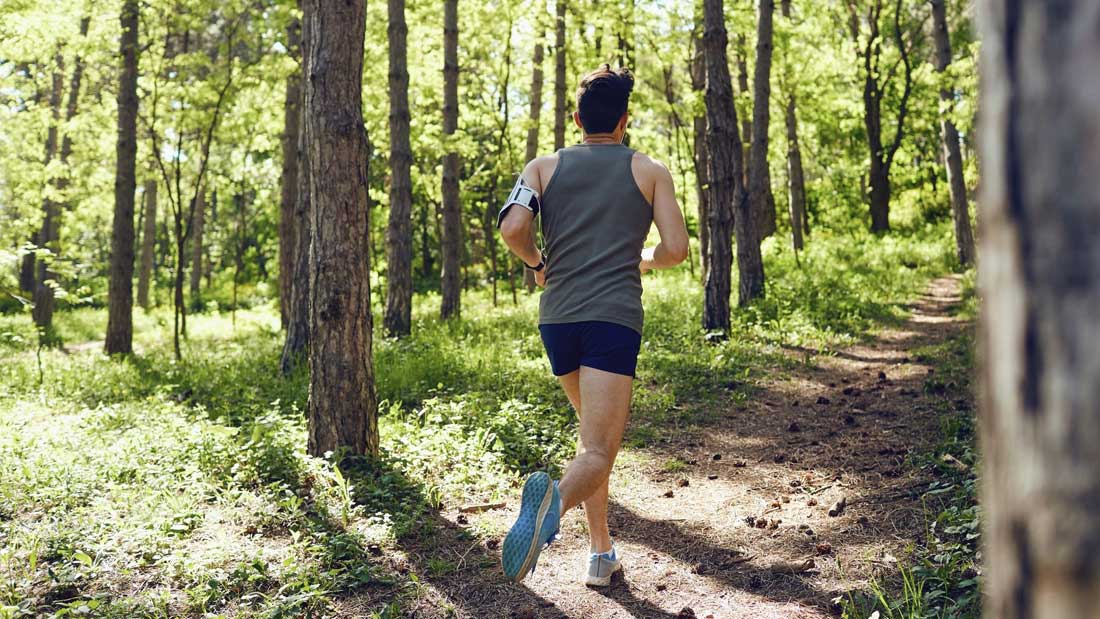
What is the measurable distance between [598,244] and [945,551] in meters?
2.25

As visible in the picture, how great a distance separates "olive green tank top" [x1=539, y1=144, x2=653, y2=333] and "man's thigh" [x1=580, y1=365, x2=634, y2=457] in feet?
0.85

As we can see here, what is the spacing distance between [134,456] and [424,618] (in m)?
3.11

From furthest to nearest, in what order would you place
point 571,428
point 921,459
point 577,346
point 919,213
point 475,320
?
point 919,213 → point 475,320 → point 571,428 → point 921,459 → point 577,346

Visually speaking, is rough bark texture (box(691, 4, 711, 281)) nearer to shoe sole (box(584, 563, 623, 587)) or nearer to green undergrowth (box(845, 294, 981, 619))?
green undergrowth (box(845, 294, 981, 619))

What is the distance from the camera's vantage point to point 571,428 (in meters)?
7.02

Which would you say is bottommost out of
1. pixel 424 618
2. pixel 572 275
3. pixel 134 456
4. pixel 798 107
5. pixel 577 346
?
pixel 424 618

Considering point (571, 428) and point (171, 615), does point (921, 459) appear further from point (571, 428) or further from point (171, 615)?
point (171, 615)

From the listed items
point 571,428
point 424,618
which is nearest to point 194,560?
point 424,618

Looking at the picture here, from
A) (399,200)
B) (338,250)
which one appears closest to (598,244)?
(338,250)

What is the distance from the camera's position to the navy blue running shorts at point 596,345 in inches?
145

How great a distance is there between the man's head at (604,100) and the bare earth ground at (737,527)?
7.70 ft

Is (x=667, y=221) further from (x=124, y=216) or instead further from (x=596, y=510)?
(x=124, y=216)

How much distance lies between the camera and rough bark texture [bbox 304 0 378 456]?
5828mm

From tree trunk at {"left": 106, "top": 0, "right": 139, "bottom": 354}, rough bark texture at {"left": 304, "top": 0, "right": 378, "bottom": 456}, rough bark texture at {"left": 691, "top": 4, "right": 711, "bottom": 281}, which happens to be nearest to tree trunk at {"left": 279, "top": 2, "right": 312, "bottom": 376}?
rough bark texture at {"left": 304, "top": 0, "right": 378, "bottom": 456}
